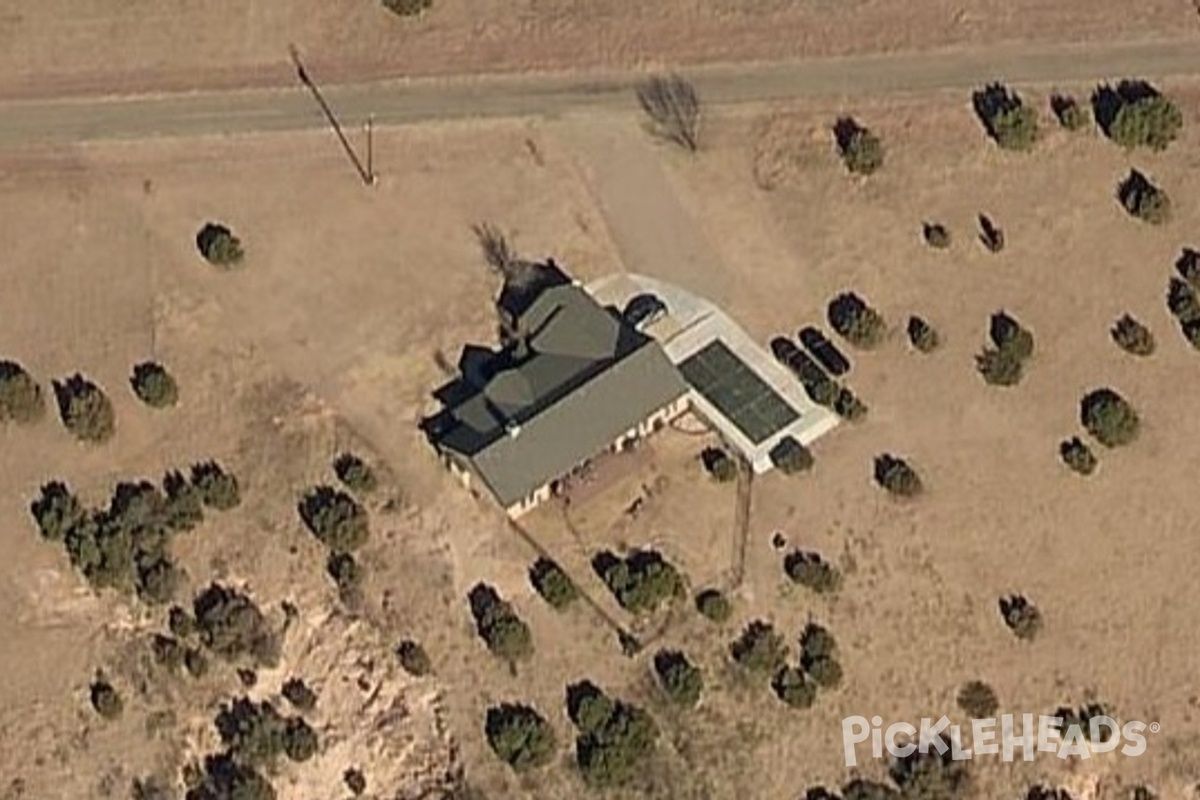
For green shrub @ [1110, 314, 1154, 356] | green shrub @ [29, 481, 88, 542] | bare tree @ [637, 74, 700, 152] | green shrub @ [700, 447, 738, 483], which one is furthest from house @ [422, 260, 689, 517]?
green shrub @ [1110, 314, 1154, 356]

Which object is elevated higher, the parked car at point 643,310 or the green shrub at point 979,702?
the parked car at point 643,310

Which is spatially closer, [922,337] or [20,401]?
[20,401]

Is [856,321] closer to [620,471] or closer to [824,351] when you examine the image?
[824,351]

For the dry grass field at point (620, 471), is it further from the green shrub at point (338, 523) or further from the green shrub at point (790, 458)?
the green shrub at point (338, 523)

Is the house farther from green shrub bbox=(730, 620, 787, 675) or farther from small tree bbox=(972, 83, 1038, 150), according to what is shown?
small tree bbox=(972, 83, 1038, 150)

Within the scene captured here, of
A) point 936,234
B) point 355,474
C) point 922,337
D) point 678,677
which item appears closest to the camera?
point 678,677

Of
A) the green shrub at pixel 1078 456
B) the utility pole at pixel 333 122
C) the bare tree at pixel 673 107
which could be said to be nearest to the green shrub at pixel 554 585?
the green shrub at pixel 1078 456

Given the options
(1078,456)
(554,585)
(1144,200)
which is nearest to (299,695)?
(554,585)
